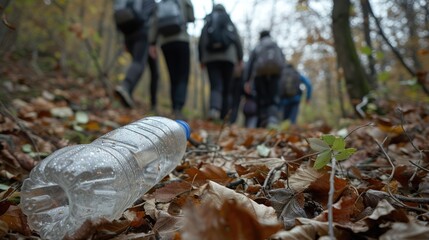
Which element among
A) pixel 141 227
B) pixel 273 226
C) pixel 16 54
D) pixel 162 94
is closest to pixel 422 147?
pixel 273 226

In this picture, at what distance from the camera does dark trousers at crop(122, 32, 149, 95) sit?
4.28m

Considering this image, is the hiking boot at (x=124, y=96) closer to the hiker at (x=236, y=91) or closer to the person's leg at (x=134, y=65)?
the person's leg at (x=134, y=65)

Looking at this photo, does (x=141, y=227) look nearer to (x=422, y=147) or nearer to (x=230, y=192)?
(x=230, y=192)

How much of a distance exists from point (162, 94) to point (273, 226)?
19567mm

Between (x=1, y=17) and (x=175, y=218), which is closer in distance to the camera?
(x=175, y=218)

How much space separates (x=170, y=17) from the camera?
4098mm

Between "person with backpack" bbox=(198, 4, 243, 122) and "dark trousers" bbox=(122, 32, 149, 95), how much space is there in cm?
95

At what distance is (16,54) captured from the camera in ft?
26.2

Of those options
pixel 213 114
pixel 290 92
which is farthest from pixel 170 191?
pixel 290 92

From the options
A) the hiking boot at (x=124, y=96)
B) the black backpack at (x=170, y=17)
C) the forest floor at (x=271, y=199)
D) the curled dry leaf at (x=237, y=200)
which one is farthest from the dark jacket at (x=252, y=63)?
the curled dry leaf at (x=237, y=200)

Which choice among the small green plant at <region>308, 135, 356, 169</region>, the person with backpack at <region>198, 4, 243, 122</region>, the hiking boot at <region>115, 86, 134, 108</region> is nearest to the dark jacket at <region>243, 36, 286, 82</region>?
the person with backpack at <region>198, 4, 243, 122</region>

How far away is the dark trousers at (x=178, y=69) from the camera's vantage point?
14.6ft

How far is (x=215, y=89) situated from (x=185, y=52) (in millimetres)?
799

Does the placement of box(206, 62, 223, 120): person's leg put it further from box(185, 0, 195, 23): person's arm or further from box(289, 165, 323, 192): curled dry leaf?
box(289, 165, 323, 192): curled dry leaf
